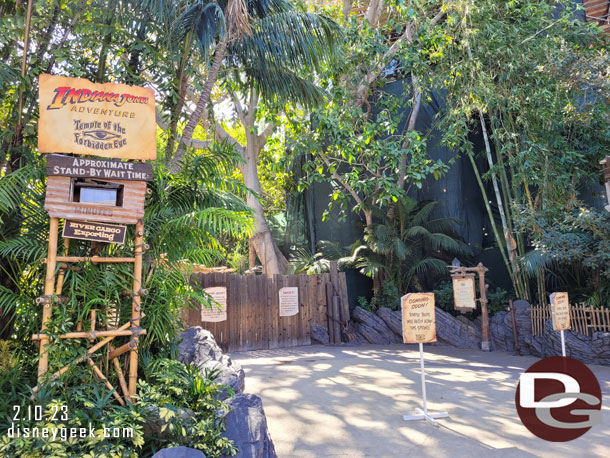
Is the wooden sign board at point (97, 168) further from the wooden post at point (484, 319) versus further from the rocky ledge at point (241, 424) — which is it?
the wooden post at point (484, 319)

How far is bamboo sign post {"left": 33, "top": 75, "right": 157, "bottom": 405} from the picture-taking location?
447 centimetres

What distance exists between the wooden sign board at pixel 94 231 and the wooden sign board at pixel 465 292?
27.3 feet

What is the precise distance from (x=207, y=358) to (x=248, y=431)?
1.85 meters

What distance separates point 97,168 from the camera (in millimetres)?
4680

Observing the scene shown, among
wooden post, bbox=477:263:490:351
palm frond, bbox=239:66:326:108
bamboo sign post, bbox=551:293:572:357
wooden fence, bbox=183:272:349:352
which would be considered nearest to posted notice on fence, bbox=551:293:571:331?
bamboo sign post, bbox=551:293:572:357

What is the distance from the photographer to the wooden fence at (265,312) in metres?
10.9

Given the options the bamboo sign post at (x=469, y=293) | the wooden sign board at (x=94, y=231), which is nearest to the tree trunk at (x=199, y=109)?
the wooden sign board at (x=94, y=231)

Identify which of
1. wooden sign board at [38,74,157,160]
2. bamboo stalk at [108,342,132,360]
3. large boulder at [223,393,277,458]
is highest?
wooden sign board at [38,74,157,160]

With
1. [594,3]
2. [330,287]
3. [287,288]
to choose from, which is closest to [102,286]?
[287,288]

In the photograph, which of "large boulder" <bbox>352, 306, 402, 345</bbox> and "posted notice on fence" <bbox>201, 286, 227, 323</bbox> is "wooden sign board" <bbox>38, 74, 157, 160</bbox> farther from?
"large boulder" <bbox>352, 306, 402, 345</bbox>

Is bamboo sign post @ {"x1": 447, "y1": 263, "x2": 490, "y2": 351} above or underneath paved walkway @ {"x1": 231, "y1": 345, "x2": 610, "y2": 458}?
above

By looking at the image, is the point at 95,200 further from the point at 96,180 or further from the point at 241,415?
the point at 241,415

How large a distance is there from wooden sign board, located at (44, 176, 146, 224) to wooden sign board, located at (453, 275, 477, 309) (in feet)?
26.7

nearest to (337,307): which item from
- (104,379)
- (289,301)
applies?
(289,301)
